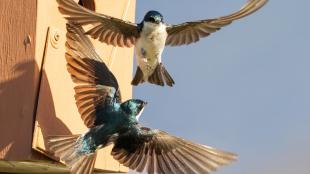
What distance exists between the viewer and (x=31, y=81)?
86.7 inches

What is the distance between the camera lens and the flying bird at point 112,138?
2.06 metres

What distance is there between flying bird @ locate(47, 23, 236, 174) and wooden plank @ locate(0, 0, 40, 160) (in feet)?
0.36

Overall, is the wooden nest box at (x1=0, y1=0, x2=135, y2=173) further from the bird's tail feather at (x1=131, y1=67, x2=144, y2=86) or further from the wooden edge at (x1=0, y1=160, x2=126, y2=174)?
the bird's tail feather at (x1=131, y1=67, x2=144, y2=86)

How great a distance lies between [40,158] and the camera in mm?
2199

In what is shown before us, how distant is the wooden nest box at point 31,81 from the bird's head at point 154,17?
235 millimetres

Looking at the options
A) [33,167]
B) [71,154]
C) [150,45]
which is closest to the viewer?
[71,154]

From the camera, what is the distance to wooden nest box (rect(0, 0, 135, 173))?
218cm

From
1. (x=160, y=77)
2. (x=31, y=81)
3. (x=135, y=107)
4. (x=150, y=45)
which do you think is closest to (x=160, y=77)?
(x=160, y=77)

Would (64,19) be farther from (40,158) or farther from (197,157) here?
(197,157)

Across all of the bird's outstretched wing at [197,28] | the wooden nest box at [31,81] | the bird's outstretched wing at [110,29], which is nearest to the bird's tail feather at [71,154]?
the wooden nest box at [31,81]

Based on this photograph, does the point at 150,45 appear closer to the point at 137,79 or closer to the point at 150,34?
the point at 150,34

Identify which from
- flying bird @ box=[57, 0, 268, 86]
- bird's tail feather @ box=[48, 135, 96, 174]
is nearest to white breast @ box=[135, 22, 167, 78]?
flying bird @ box=[57, 0, 268, 86]

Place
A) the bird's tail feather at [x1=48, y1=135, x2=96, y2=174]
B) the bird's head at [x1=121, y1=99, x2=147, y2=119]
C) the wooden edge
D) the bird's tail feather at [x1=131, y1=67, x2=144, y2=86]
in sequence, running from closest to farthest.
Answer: the bird's tail feather at [x1=48, y1=135, x2=96, y2=174] < the bird's head at [x1=121, y1=99, x2=147, y2=119] < the wooden edge < the bird's tail feather at [x1=131, y1=67, x2=144, y2=86]

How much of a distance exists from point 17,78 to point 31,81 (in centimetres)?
4
